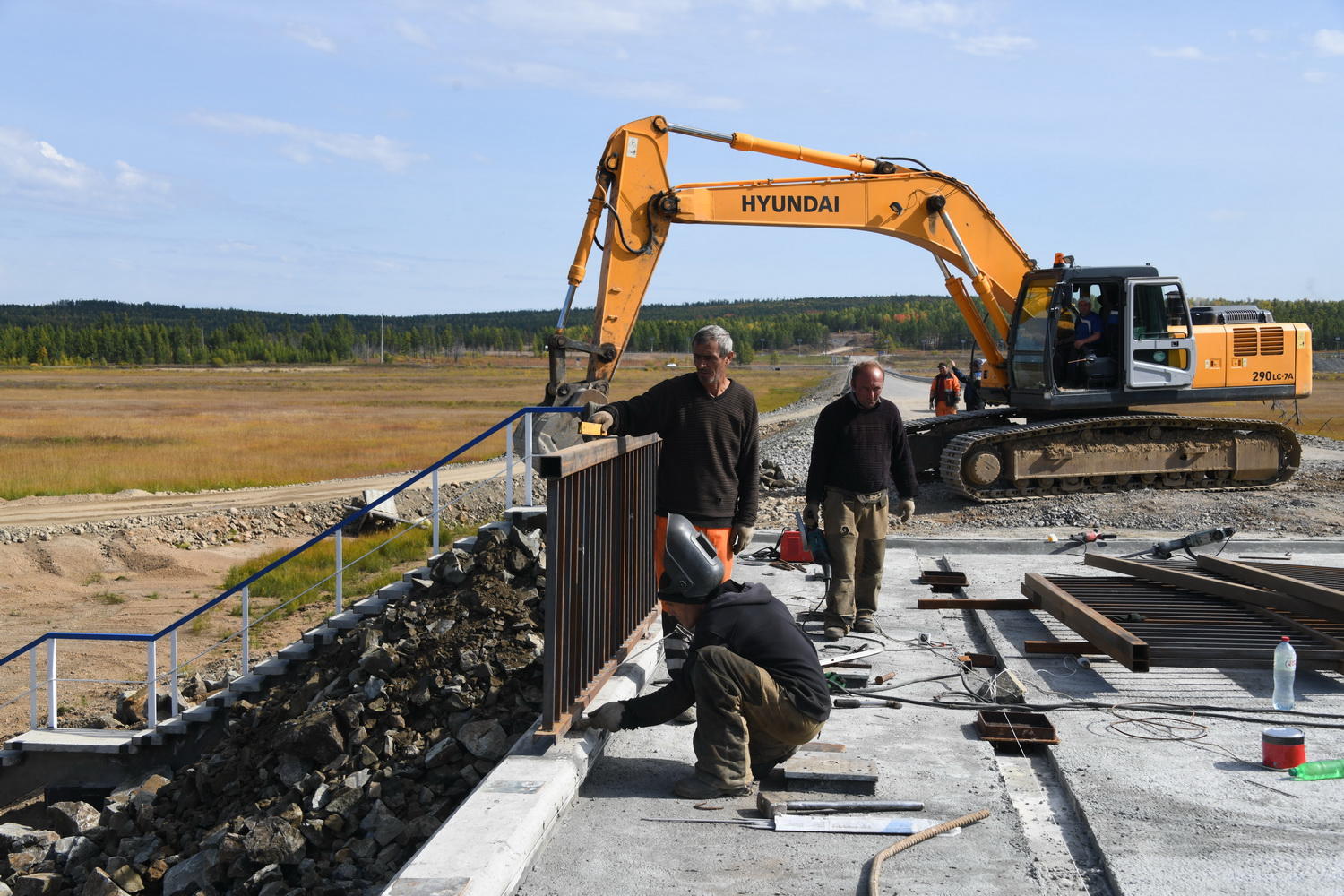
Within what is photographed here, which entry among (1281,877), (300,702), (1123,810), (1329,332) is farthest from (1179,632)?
(1329,332)

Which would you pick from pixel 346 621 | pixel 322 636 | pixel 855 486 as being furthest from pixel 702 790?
pixel 322 636

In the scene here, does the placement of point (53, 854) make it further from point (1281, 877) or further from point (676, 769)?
point (1281, 877)

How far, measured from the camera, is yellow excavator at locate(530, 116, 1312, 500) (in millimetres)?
15727

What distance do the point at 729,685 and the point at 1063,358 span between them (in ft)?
42.9

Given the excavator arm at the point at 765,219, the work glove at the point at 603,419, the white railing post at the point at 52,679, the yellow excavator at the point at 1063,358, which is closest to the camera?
the work glove at the point at 603,419

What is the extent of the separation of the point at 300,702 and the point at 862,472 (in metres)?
4.96

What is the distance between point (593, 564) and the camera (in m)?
5.95

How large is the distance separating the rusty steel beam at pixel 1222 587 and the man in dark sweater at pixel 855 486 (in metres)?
2.29

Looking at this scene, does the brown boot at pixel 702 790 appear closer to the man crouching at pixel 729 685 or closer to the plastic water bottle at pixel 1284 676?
the man crouching at pixel 729 685

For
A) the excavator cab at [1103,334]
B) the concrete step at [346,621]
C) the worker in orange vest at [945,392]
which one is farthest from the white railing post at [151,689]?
the worker in orange vest at [945,392]

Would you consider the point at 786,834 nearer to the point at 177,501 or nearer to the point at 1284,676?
the point at 1284,676

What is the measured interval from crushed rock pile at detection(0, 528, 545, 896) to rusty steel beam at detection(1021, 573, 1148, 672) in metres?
3.48

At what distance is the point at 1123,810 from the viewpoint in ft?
15.4

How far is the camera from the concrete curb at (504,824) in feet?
12.7
